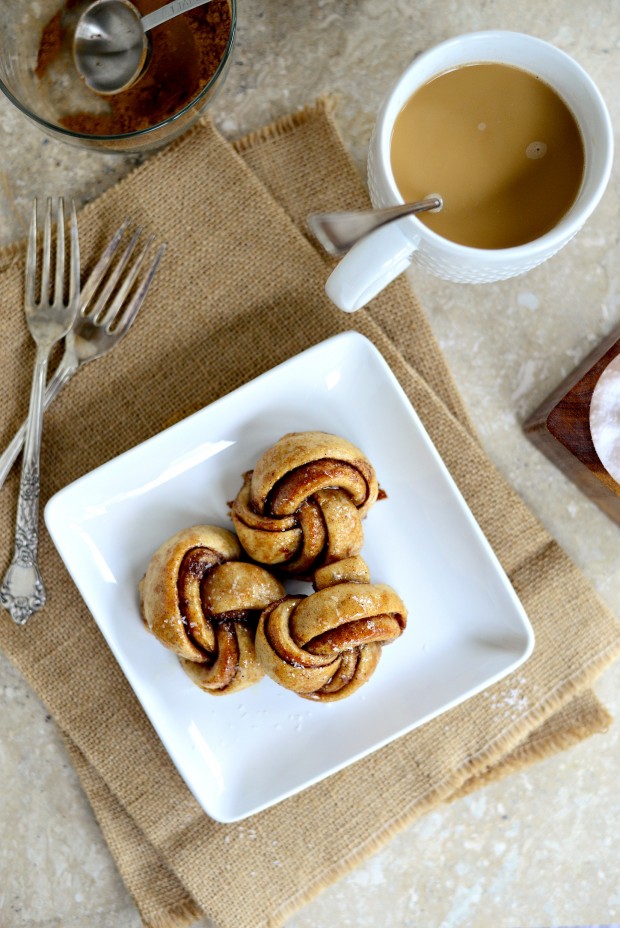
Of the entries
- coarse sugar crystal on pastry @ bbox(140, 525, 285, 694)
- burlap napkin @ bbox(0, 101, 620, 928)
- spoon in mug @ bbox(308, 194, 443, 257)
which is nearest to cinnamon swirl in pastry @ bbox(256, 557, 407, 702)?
coarse sugar crystal on pastry @ bbox(140, 525, 285, 694)

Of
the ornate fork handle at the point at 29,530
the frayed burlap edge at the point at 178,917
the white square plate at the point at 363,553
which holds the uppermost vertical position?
the ornate fork handle at the point at 29,530

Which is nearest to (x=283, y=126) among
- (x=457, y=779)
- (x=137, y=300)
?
(x=137, y=300)

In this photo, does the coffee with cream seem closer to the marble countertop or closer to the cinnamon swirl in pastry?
the marble countertop

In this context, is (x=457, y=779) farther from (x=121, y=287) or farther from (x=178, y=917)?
(x=121, y=287)

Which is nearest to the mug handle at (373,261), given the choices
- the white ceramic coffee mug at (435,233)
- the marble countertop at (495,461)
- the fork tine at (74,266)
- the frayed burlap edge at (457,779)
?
the white ceramic coffee mug at (435,233)

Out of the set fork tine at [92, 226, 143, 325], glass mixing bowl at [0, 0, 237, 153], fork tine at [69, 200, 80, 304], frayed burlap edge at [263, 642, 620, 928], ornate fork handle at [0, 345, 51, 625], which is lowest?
frayed burlap edge at [263, 642, 620, 928]

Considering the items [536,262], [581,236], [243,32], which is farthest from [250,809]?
[243,32]

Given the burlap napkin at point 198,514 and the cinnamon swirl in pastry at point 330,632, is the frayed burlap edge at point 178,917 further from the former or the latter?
the cinnamon swirl in pastry at point 330,632
